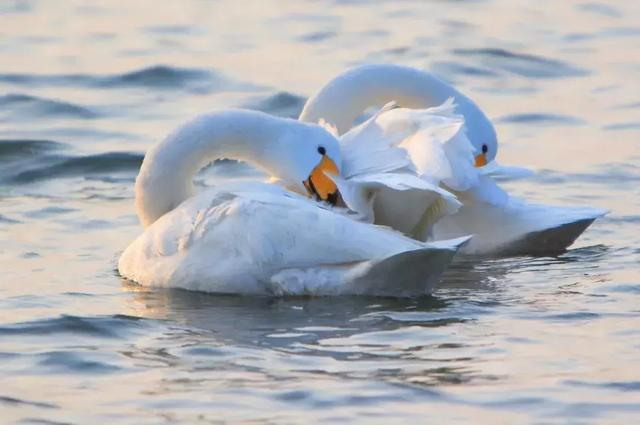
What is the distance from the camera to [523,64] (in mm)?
16828

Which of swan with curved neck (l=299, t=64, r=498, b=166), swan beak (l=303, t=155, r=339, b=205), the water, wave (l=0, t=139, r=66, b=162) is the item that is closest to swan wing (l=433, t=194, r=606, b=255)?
the water

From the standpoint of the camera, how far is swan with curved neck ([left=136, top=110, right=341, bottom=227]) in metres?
9.88

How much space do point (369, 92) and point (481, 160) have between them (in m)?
0.94

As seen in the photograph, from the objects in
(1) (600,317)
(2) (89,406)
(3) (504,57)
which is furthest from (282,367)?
(3) (504,57)

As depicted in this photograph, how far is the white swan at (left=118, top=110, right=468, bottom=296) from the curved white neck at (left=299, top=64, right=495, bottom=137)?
1.51 meters

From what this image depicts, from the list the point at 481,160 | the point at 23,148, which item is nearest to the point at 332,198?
the point at 481,160

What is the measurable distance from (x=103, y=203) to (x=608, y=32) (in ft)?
23.1

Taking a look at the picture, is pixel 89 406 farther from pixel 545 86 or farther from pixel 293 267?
pixel 545 86

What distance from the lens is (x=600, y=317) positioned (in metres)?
8.84

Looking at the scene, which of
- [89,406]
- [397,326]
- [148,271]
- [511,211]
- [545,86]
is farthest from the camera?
[545,86]

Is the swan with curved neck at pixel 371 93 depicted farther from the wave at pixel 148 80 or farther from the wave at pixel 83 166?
the wave at pixel 148 80

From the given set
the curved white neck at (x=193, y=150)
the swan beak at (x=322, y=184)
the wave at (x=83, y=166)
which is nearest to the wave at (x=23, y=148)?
the wave at (x=83, y=166)

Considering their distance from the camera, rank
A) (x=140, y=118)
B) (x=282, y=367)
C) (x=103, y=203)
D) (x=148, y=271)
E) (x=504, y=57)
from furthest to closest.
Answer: (x=504, y=57) < (x=140, y=118) < (x=103, y=203) < (x=148, y=271) < (x=282, y=367)

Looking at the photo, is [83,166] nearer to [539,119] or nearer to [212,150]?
[212,150]
